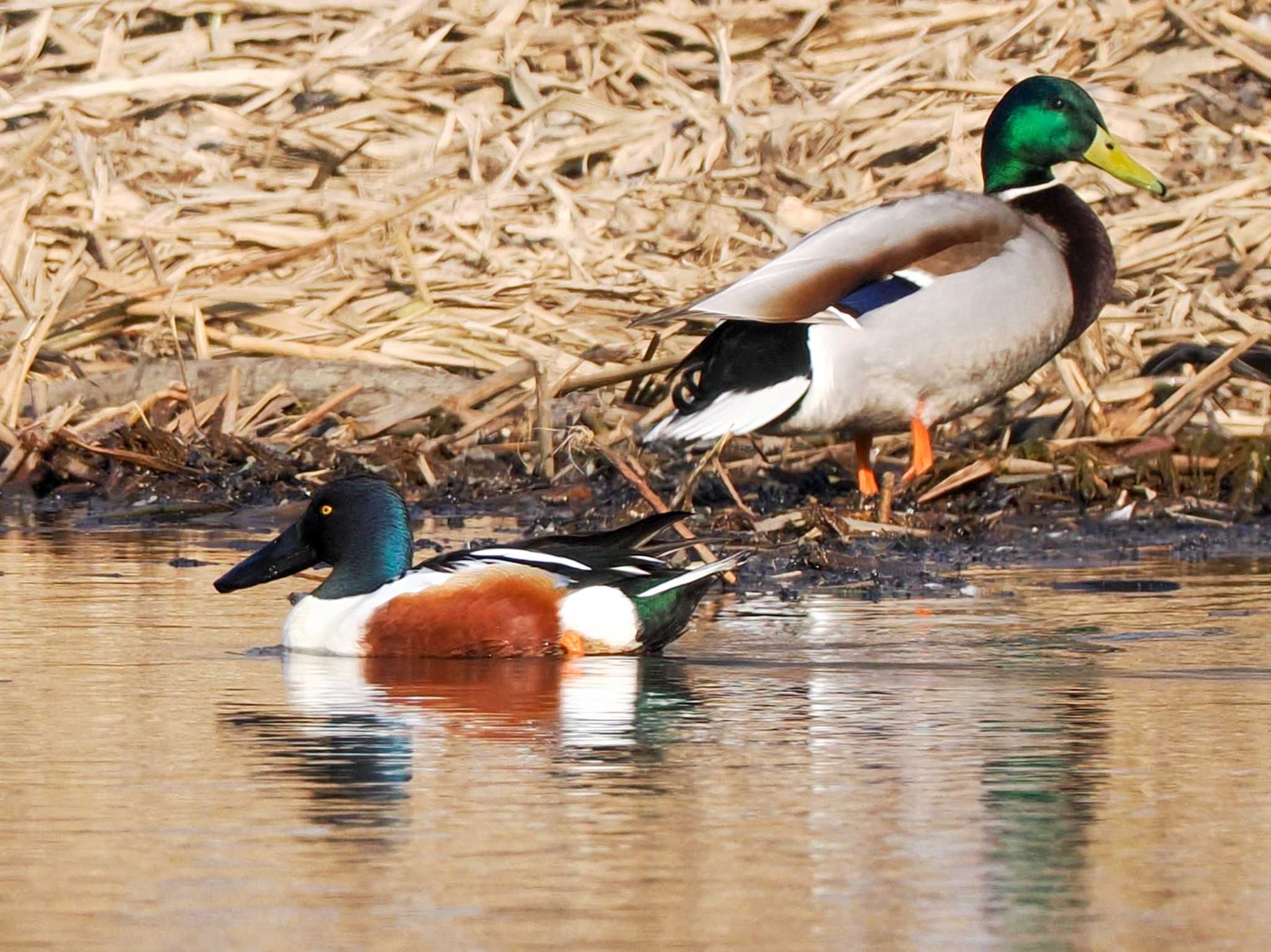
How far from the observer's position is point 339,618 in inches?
268

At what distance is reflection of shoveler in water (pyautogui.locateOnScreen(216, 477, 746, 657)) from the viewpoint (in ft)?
22.0

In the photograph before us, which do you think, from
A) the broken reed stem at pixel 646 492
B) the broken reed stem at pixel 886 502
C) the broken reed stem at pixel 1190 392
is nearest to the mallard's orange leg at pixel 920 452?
the broken reed stem at pixel 886 502

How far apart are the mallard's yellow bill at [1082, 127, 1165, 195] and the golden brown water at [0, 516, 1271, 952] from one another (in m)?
3.26

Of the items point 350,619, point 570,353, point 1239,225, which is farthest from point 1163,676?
point 1239,225

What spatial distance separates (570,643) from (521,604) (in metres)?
0.15

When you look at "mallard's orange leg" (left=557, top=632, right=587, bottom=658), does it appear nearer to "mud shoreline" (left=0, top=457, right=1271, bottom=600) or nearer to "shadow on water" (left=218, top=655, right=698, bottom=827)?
"shadow on water" (left=218, top=655, right=698, bottom=827)

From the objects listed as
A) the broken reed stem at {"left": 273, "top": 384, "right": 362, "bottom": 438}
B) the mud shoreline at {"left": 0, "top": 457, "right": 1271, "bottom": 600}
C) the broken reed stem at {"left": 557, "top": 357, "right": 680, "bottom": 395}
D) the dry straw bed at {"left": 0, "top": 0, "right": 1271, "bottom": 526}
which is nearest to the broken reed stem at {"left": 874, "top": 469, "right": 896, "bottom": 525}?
the mud shoreline at {"left": 0, "top": 457, "right": 1271, "bottom": 600}

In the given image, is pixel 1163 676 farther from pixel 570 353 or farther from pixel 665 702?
pixel 570 353

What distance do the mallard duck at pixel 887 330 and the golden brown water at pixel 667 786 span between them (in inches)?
81.7

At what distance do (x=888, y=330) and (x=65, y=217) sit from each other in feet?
15.2

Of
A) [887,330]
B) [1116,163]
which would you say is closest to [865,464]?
[887,330]

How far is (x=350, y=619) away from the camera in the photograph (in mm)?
6809

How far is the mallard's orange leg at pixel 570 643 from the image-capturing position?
6.77 m

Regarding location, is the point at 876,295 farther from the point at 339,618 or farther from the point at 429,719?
the point at 429,719
